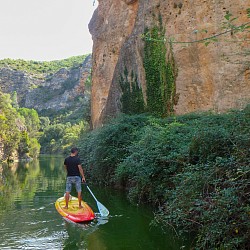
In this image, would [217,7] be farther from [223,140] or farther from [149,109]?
[223,140]

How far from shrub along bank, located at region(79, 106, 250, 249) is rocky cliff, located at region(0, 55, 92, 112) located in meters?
110

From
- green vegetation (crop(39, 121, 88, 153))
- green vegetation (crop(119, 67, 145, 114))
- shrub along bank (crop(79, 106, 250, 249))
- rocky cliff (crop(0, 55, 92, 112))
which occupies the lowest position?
green vegetation (crop(39, 121, 88, 153))

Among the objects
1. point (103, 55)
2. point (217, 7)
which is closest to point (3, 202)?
point (217, 7)

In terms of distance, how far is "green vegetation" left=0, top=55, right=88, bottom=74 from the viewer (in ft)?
453

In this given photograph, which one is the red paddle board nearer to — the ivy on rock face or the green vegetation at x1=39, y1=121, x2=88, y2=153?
the ivy on rock face

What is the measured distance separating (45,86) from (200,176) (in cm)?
13382

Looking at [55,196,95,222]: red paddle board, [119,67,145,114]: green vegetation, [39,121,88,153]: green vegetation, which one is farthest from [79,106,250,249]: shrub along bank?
[39,121,88,153]: green vegetation

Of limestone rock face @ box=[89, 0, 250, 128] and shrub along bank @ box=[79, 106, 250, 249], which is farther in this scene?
limestone rock face @ box=[89, 0, 250, 128]

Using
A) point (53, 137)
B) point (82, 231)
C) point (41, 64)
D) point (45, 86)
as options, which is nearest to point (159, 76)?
point (82, 231)

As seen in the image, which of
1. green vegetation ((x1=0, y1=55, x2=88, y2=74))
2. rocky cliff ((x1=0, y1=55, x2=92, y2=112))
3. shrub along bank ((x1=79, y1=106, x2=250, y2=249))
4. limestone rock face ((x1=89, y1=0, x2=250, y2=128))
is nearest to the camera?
shrub along bank ((x1=79, y1=106, x2=250, y2=249))

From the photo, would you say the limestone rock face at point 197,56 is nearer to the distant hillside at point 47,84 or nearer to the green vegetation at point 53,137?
the green vegetation at point 53,137

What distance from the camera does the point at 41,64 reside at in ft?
494

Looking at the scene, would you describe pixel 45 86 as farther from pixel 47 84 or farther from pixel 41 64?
pixel 41 64

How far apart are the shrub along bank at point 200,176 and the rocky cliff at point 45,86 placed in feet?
360
